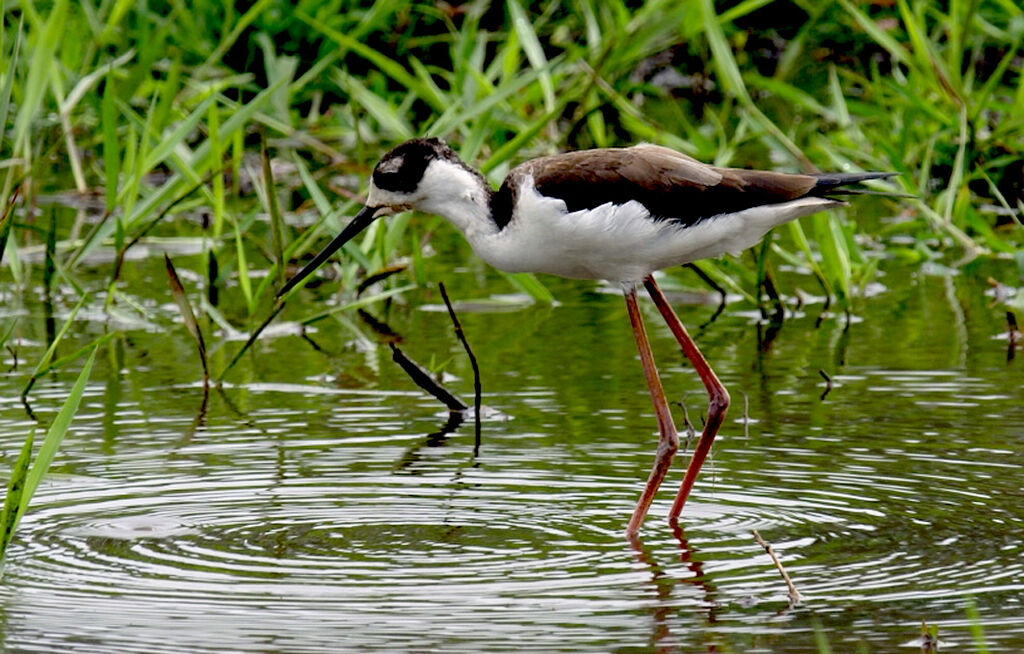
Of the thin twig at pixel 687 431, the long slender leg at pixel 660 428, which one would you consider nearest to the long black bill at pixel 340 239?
the long slender leg at pixel 660 428

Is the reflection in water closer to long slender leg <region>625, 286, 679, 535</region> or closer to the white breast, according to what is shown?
long slender leg <region>625, 286, 679, 535</region>

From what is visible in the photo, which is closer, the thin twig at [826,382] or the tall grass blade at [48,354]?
the tall grass blade at [48,354]

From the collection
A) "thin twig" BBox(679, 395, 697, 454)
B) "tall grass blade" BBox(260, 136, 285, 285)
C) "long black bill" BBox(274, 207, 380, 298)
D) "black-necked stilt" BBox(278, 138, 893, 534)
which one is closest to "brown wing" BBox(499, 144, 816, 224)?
"black-necked stilt" BBox(278, 138, 893, 534)

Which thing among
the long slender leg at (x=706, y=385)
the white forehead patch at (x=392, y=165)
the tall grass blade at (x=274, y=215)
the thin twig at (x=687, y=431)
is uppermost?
the white forehead patch at (x=392, y=165)

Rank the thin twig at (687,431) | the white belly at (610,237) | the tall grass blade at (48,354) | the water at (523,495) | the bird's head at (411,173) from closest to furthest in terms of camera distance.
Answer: the water at (523,495)
the white belly at (610,237)
the bird's head at (411,173)
the tall grass blade at (48,354)
the thin twig at (687,431)

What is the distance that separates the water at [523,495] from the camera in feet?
14.6

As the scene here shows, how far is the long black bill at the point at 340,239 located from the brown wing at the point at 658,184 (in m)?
0.55

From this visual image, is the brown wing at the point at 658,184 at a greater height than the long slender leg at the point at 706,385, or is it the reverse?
the brown wing at the point at 658,184

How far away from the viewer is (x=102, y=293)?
29.6 ft

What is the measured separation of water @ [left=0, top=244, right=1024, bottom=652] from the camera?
4461 millimetres

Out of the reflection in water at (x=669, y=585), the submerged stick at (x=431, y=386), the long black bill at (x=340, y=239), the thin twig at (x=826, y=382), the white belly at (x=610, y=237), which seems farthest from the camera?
the thin twig at (x=826, y=382)

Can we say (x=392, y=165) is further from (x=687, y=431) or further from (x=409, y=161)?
(x=687, y=431)

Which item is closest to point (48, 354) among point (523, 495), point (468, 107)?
point (523, 495)

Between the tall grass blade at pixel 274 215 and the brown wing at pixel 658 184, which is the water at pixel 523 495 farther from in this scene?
the brown wing at pixel 658 184
